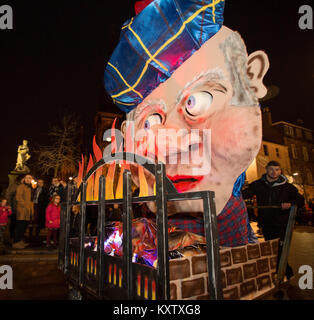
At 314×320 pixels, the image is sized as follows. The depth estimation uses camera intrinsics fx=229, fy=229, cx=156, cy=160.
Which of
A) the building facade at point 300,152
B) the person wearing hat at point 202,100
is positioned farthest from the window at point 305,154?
the person wearing hat at point 202,100

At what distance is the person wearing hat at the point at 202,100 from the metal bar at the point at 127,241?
1.06 m

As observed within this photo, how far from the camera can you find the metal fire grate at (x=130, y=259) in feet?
3.06

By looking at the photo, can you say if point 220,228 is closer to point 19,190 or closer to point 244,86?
point 244,86

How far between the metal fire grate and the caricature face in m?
0.94

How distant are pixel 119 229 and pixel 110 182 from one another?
1.68ft

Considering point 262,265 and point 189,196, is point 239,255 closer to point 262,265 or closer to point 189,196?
point 262,265

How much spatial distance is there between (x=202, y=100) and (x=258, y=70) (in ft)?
1.85

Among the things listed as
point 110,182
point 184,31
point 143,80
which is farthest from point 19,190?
point 184,31

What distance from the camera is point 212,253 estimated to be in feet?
3.00

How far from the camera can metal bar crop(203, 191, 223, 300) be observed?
91cm

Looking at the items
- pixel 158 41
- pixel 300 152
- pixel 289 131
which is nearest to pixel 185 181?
pixel 158 41

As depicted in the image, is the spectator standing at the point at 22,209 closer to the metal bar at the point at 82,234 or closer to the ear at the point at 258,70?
the metal bar at the point at 82,234

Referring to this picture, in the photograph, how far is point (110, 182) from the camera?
1575 mm

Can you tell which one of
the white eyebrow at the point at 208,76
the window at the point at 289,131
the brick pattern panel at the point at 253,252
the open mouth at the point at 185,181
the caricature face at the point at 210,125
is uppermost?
the window at the point at 289,131
